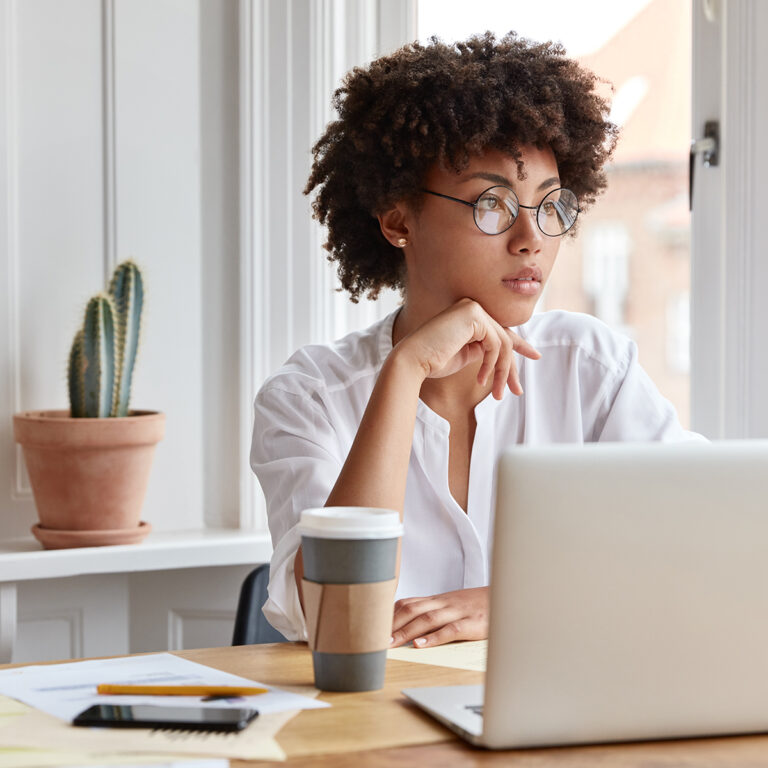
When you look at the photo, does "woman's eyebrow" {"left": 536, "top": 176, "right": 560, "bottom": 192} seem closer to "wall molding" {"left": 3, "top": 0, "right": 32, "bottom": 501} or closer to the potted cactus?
the potted cactus

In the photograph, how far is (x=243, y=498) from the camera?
2.31m

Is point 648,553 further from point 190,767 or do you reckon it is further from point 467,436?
point 467,436

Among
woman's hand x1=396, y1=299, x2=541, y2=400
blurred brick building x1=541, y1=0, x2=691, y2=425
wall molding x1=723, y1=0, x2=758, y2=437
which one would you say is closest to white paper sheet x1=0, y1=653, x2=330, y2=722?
woman's hand x1=396, y1=299, x2=541, y2=400

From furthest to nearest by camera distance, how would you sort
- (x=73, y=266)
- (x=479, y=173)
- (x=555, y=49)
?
(x=73, y=266) < (x=555, y=49) < (x=479, y=173)

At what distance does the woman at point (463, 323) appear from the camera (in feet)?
5.01

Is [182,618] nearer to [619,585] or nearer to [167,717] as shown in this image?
[167,717]

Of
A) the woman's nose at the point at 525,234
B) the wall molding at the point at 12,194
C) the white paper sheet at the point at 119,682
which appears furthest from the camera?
the wall molding at the point at 12,194

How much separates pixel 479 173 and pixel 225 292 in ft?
3.00

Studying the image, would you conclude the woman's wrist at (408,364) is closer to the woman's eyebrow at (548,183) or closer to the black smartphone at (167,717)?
the woman's eyebrow at (548,183)

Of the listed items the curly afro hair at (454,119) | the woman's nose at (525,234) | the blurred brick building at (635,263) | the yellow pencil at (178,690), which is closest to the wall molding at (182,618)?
the curly afro hair at (454,119)

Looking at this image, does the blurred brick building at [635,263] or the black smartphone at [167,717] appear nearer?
the black smartphone at [167,717]

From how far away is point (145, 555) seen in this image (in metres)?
2.07

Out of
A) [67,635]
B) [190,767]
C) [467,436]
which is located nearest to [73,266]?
[67,635]

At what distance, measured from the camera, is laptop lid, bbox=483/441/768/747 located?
0.75 metres
